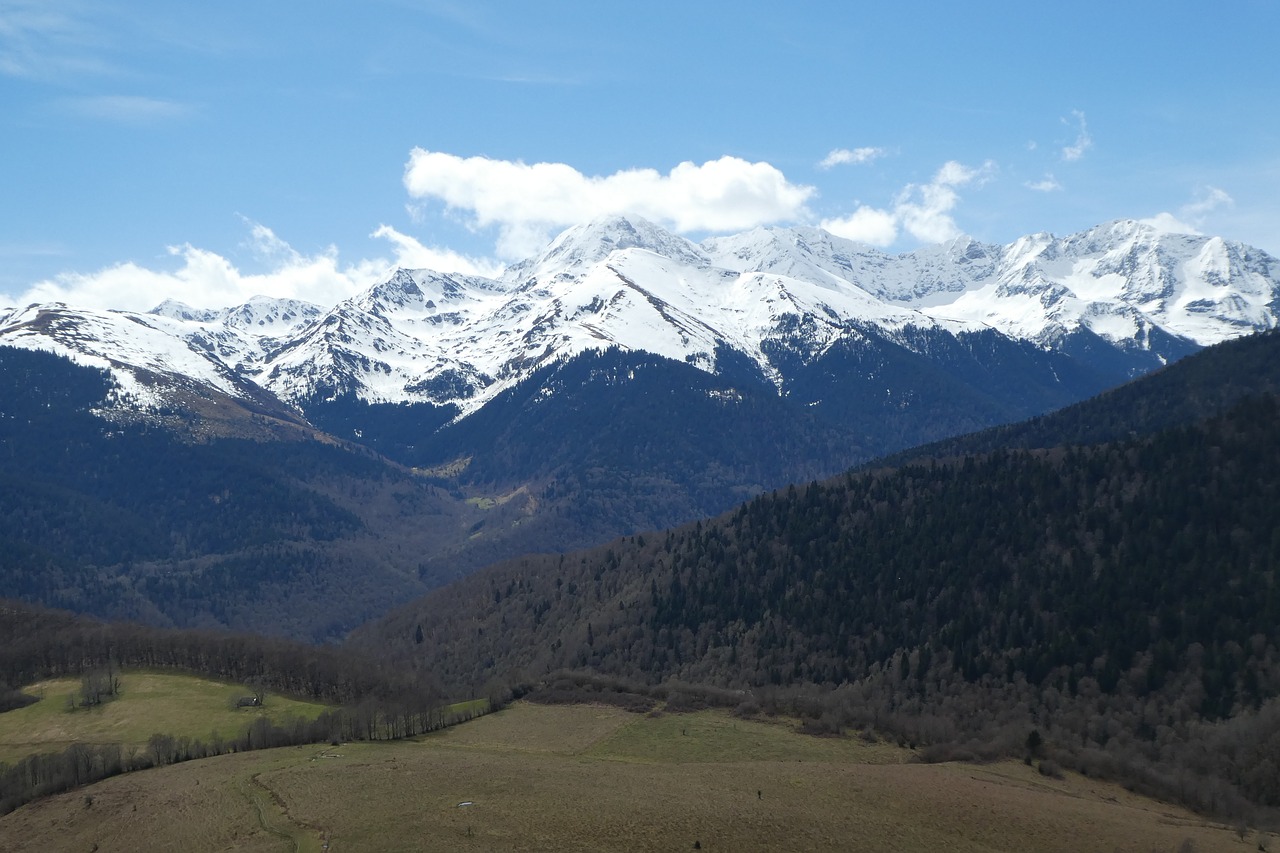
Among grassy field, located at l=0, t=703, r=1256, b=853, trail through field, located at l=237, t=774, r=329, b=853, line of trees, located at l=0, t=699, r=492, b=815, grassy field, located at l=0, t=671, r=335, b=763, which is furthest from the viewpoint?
grassy field, located at l=0, t=671, r=335, b=763

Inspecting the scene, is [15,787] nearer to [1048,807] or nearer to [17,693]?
[17,693]

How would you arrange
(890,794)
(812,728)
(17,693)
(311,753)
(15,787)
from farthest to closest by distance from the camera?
(17,693), (812,728), (311,753), (15,787), (890,794)

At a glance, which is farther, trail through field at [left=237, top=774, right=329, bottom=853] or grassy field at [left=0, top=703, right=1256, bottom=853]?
trail through field at [left=237, top=774, right=329, bottom=853]

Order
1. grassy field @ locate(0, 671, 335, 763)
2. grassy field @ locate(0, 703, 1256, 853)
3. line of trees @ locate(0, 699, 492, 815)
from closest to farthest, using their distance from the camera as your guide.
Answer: grassy field @ locate(0, 703, 1256, 853) → line of trees @ locate(0, 699, 492, 815) → grassy field @ locate(0, 671, 335, 763)

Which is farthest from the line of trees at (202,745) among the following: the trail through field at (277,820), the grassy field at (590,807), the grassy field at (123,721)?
the trail through field at (277,820)

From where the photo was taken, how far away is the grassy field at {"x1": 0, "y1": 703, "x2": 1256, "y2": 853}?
105062mm

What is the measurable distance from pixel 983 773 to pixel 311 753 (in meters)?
93.1

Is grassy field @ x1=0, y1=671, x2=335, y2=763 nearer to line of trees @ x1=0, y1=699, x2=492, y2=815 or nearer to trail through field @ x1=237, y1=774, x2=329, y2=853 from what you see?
line of trees @ x1=0, y1=699, x2=492, y2=815

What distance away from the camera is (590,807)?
111 meters

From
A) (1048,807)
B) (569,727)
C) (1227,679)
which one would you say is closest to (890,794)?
(1048,807)

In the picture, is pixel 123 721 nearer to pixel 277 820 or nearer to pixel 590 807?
pixel 277 820

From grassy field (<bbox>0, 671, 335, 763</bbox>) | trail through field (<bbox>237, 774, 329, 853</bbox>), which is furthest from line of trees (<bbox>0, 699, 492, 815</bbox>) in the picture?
trail through field (<bbox>237, 774, 329, 853</bbox>)

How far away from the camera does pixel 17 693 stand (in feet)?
655

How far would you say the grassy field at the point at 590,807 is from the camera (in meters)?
105
